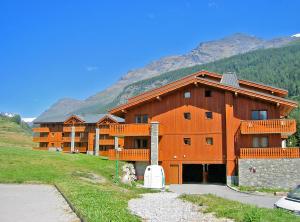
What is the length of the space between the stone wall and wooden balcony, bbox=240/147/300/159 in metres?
0.51

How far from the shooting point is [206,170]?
40.5m

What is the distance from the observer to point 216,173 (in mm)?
40406

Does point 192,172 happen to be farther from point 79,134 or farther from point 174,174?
point 79,134

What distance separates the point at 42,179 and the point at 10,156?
29.4 ft

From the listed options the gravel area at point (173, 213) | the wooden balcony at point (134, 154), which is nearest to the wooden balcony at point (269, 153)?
the wooden balcony at point (134, 154)

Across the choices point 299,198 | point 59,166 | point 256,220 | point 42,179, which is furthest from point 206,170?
point 256,220

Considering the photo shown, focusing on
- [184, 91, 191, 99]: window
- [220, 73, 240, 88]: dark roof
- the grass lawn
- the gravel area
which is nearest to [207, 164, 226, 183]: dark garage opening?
[184, 91, 191, 99]: window

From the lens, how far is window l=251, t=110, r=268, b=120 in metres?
37.2

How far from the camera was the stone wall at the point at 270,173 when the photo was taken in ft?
109

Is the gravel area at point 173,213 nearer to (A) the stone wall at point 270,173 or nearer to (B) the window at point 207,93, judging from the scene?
(A) the stone wall at point 270,173

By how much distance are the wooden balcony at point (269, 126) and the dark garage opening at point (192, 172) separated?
27.1 feet

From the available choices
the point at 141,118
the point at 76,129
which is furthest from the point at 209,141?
the point at 76,129

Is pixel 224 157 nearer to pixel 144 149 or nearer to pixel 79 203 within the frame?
pixel 144 149

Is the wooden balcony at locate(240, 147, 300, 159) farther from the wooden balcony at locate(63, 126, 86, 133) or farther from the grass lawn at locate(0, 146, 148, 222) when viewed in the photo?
the wooden balcony at locate(63, 126, 86, 133)
